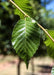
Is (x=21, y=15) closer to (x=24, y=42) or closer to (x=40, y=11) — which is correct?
(x=24, y=42)

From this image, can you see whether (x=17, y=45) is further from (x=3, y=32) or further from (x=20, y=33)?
(x=3, y=32)

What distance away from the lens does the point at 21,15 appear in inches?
8.0

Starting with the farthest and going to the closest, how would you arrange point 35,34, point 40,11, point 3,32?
point 40,11
point 3,32
point 35,34

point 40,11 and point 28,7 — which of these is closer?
point 28,7

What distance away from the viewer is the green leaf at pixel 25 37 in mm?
188

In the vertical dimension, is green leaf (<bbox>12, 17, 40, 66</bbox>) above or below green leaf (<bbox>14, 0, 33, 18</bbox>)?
below

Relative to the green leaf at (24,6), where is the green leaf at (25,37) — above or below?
below

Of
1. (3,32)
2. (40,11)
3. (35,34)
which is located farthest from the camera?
(40,11)

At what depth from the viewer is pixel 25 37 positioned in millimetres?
195

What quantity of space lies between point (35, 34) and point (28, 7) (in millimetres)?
39

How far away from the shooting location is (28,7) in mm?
214

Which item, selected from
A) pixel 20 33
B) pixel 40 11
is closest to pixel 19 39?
pixel 20 33

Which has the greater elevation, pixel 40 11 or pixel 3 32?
pixel 40 11

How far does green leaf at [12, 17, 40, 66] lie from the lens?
19cm
